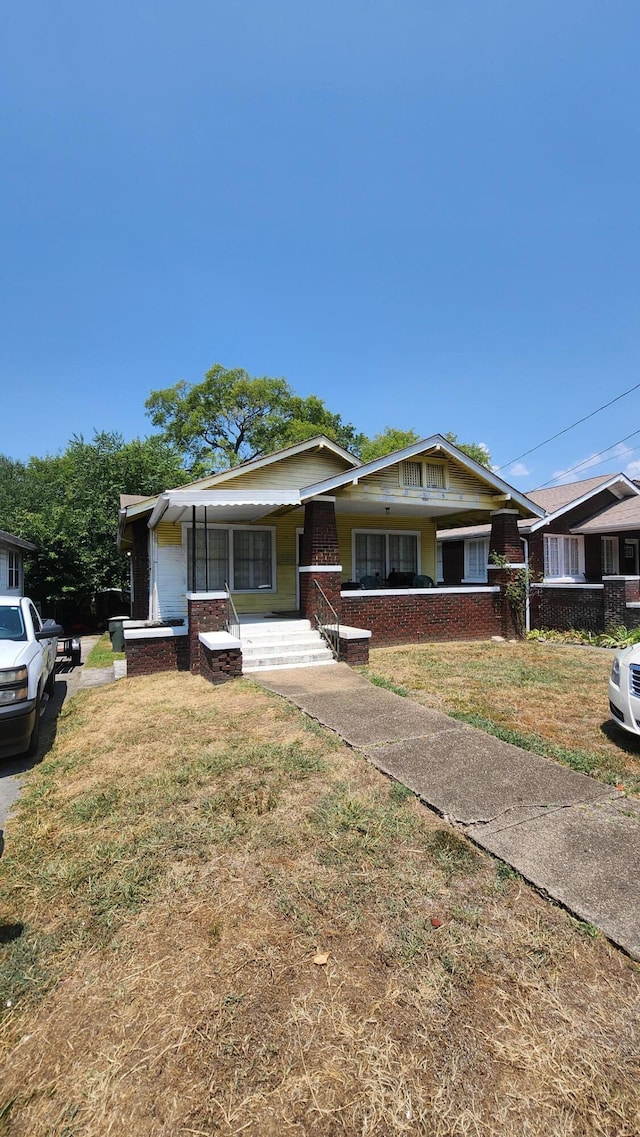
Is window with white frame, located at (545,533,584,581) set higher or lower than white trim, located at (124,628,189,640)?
higher

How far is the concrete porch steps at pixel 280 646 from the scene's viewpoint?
30.8 feet

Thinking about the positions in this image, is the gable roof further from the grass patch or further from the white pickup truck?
the grass patch

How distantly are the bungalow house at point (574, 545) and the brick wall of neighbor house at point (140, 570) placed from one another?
11.2 metres

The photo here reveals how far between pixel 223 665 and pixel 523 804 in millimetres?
5640

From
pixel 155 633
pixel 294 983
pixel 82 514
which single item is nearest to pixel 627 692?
pixel 294 983

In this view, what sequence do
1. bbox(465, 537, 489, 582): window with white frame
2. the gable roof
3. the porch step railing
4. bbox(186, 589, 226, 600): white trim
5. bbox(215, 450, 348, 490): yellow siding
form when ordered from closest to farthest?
1. bbox(186, 589, 226, 600): white trim
2. the porch step railing
3. the gable roof
4. bbox(215, 450, 348, 490): yellow siding
5. bbox(465, 537, 489, 582): window with white frame

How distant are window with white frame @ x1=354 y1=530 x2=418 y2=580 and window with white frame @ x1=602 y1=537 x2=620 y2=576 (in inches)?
341

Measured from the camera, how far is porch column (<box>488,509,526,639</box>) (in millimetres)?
13000

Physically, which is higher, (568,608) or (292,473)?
(292,473)

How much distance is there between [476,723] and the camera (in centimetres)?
592

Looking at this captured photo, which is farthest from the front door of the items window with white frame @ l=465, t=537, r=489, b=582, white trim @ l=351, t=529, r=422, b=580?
white trim @ l=351, t=529, r=422, b=580

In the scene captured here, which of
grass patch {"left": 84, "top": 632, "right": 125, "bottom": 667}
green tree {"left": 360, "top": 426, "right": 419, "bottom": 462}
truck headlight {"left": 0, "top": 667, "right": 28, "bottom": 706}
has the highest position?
green tree {"left": 360, "top": 426, "right": 419, "bottom": 462}

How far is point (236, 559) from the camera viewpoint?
43.5 feet

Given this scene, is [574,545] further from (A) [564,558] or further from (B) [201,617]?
(B) [201,617]
